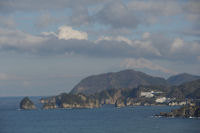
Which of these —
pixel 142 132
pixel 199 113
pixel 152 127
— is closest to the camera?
pixel 142 132

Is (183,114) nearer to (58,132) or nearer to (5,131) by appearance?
(58,132)

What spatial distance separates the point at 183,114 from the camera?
18875 centimetres

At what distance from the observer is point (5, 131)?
14325 cm

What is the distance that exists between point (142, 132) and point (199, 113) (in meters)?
58.9

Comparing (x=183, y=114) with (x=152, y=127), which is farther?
(x=183, y=114)

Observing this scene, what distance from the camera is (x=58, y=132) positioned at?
138m

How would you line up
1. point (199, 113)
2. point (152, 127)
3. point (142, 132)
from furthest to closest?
point (199, 113) → point (152, 127) → point (142, 132)

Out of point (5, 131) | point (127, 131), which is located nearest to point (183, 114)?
point (127, 131)

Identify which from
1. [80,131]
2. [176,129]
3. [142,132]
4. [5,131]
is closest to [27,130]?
[5,131]

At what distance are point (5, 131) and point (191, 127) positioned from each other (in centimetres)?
6665

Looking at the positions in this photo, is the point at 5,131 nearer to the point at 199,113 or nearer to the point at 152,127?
the point at 152,127

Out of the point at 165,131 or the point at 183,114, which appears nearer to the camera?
the point at 165,131

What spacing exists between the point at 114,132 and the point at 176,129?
21407 mm

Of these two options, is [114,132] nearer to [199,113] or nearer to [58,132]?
[58,132]
